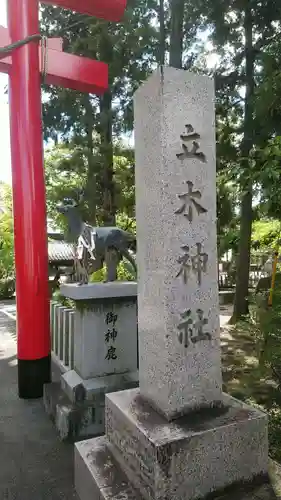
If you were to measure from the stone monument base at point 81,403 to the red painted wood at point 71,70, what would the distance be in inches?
152

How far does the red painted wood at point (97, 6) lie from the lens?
15.9 ft

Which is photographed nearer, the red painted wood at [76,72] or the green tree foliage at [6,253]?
the red painted wood at [76,72]

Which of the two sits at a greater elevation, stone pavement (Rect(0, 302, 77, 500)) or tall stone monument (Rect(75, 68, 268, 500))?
tall stone monument (Rect(75, 68, 268, 500))

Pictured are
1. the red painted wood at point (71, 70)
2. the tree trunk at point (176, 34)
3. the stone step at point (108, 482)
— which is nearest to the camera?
the stone step at point (108, 482)

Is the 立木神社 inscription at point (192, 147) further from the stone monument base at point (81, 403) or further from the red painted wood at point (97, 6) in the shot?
the red painted wood at point (97, 6)

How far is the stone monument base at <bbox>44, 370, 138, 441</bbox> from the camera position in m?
3.34

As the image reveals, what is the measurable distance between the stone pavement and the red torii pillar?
16.1 inches

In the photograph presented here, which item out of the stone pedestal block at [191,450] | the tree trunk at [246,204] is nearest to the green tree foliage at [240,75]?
the tree trunk at [246,204]

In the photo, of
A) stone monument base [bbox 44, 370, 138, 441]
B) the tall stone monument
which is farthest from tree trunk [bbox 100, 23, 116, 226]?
the tall stone monument

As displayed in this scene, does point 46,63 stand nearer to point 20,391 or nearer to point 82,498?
point 20,391

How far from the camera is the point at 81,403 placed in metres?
3.46

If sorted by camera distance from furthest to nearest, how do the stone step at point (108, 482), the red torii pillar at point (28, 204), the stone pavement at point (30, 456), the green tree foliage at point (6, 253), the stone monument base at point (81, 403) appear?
the green tree foliage at point (6, 253) < the red torii pillar at point (28, 204) < the stone monument base at point (81, 403) < the stone pavement at point (30, 456) < the stone step at point (108, 482)

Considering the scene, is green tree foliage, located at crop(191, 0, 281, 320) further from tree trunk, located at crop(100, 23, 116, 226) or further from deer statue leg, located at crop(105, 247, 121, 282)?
deer statue leg, located at crop(105, 247, 121, 282)

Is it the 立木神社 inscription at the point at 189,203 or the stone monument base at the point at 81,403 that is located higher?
the 立木神社 inscription at the point at 189,203
